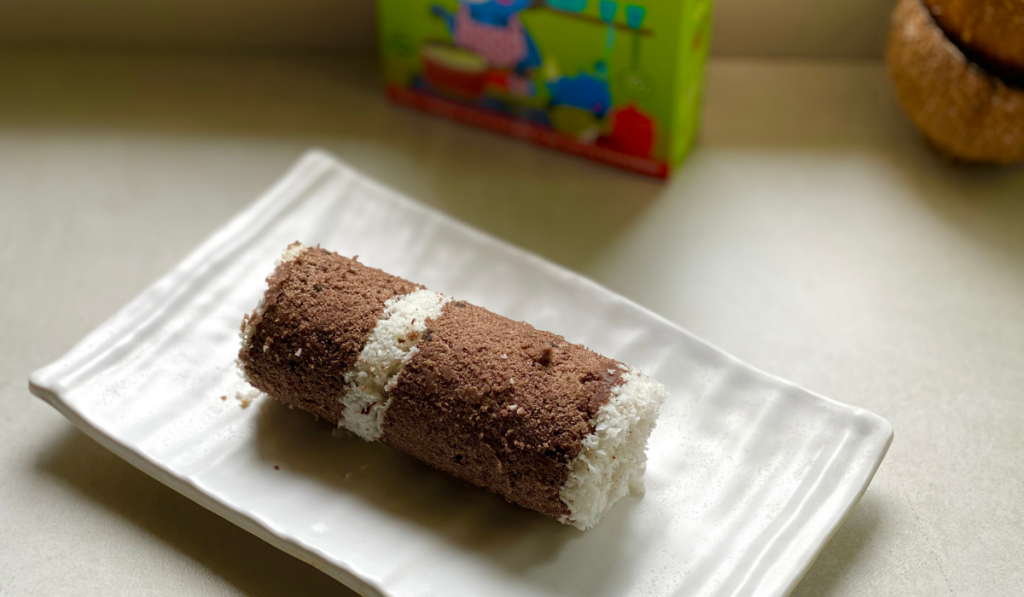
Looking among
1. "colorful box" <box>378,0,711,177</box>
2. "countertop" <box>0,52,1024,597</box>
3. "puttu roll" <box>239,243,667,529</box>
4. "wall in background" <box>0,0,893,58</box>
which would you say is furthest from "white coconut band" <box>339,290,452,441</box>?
"wall in background" <box>0,0,893,58</box>

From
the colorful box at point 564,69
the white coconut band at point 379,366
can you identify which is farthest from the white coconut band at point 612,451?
the colorful box at point 564,69

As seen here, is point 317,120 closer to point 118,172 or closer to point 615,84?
point 118,172

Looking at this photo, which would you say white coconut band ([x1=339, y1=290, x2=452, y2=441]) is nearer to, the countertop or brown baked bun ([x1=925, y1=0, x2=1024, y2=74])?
the countertop

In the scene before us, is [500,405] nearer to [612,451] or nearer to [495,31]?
[612,451]

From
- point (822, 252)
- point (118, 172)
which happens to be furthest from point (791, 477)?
point (118, 172)

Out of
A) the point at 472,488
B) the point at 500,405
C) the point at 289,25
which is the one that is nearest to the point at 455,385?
the point at 500,405

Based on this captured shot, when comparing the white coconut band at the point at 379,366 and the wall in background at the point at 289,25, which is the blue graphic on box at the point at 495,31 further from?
the white coconut band at the point at 379,366
